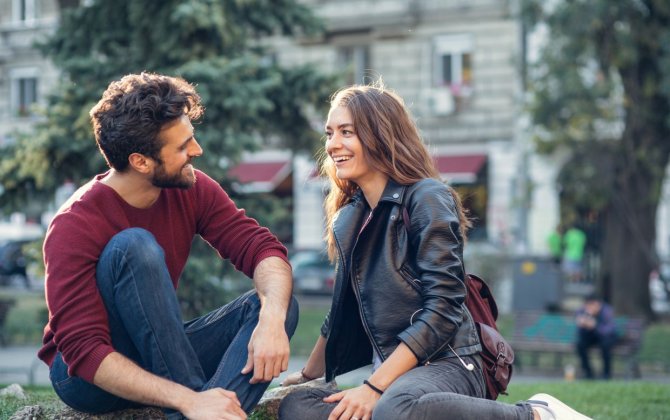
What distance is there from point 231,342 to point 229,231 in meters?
0.55

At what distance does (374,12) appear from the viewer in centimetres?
2666

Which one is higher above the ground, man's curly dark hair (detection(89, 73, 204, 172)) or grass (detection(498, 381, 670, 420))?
man's curly dark hair (detection(89, 73, 204, 172))

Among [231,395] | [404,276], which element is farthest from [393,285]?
[231,395]

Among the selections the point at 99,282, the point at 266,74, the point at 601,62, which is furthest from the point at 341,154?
the point at 601,62

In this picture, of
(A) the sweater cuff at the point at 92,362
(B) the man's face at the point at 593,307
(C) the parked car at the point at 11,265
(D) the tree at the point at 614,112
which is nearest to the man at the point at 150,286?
(A) the sweater cuff at the point at 92,362

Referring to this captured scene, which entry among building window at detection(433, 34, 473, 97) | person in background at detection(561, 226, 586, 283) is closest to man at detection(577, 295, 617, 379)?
person in background at detection(561, 226, 586, 283)

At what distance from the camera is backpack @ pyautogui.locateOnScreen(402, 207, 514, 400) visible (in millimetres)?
4191

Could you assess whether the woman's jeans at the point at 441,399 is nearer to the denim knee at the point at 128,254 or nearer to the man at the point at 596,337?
the denim knee at the point at 128,254

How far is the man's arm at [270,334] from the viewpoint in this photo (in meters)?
3.95

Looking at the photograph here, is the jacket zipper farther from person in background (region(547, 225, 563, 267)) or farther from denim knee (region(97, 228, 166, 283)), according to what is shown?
person in background (region(547, 225, 563, 267))

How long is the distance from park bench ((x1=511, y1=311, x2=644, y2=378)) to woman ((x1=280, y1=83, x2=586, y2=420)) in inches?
394

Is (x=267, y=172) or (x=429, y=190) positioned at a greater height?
(x=429, y=190)

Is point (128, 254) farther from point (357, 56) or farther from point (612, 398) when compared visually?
point (357, 56)

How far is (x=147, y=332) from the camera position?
384 cm
